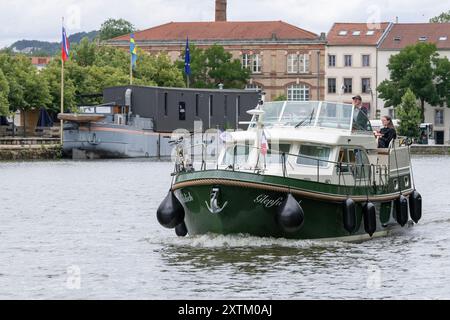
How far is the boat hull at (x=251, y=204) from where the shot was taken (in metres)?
32.5

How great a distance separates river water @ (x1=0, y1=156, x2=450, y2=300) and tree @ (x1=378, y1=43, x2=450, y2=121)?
343 ft

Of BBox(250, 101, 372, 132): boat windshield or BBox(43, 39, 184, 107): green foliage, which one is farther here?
BBox(43, 39, 184, 107): green foliage

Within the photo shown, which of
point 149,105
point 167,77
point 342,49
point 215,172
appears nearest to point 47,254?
point 215,172

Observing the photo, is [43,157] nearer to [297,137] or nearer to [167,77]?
[167,77]

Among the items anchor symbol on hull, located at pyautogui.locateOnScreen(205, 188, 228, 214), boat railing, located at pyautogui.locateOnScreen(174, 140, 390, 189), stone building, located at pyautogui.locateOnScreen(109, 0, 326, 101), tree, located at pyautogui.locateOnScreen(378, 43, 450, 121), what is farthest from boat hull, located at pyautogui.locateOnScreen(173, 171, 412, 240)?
stone building, located at pyautogui.locateOnScreen(109, 0, 326, 101)

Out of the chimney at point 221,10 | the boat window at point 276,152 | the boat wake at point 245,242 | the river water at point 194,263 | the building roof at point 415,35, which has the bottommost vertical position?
the river water at point 194,263

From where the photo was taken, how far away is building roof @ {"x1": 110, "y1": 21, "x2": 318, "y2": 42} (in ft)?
565

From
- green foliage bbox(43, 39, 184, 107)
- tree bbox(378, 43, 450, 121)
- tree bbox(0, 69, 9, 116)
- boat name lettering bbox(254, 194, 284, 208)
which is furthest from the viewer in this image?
tree bbox(378, 43, 450, 121)

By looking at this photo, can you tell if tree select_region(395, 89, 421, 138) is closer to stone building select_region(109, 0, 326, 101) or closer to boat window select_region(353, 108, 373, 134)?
stone building select_region(109, 0, 326, 101)

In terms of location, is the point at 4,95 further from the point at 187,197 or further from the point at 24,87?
the point at 187,197

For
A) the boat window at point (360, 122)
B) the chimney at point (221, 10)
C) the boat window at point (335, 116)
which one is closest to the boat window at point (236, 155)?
the boat window at point (335, 116)

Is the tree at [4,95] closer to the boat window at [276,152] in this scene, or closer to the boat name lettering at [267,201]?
the boat window at [276,152]

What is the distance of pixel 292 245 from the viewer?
33.7m

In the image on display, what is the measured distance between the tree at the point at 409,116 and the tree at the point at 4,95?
154ft
